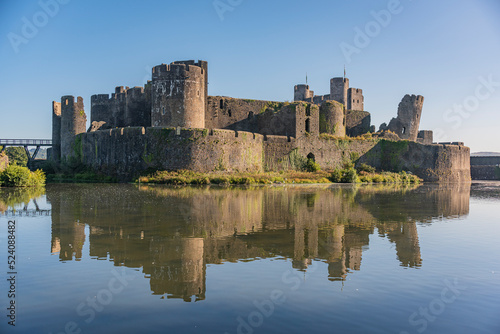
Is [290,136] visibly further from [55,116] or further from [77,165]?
[55,116]

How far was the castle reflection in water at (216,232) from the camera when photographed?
9.12m

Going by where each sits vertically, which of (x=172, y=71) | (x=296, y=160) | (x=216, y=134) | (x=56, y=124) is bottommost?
(x=296, y=160)

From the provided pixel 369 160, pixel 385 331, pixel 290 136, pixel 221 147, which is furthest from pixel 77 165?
pixel 385 331

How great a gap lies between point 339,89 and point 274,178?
2840 centimetres

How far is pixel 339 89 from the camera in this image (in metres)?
59.7

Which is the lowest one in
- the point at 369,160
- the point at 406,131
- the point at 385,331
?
the point at 385,331

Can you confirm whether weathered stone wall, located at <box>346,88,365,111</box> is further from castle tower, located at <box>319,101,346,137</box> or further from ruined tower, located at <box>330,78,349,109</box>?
castle tower, located at <box>319,101,346,137</box>

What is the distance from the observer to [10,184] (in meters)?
28.6

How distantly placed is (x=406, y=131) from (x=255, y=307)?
48597 mm

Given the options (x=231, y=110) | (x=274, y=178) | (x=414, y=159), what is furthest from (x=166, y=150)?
(x=414, y=159)

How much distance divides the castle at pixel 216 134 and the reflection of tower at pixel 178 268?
22461mm
